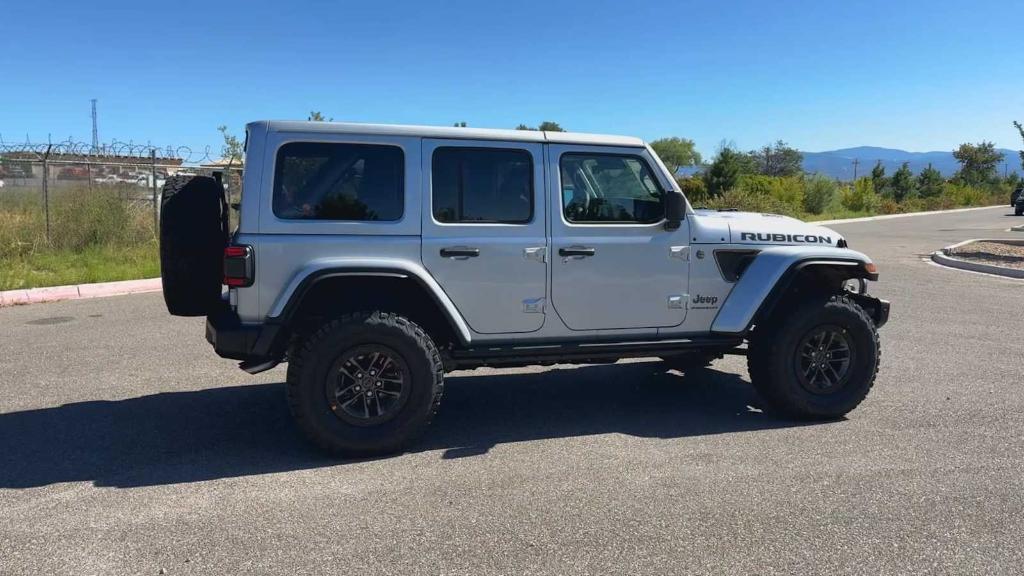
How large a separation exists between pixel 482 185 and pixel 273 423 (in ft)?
7.34

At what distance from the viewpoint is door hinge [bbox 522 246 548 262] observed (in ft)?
16.2

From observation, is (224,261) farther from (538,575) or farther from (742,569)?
(742,569)

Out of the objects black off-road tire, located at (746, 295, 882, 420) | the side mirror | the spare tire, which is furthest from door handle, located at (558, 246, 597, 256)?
the spare tire

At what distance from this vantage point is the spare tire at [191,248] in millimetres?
4742

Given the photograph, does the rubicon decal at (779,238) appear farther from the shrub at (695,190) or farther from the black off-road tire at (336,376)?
the shrub at (695,190)

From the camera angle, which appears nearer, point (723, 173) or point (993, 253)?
point (993, 253)

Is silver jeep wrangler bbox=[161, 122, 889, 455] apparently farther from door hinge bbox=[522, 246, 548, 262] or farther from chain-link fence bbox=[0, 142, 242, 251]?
chain-link fence bbox=[0, 142, 242, 251]

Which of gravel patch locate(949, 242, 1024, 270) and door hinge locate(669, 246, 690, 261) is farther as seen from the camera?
gravel patch locate(949, 242, 1024, 270)

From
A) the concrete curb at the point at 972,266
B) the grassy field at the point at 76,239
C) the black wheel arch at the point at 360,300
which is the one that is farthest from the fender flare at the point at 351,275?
the concrete curb at the point at 972,266

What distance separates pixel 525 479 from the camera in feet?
14.3

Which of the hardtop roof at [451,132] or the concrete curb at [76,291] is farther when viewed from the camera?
the concrete curb at [76,291]

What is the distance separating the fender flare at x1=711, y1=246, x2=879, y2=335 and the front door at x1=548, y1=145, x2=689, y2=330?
0.34 metres

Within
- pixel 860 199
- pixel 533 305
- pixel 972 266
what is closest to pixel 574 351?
pixel 533 305

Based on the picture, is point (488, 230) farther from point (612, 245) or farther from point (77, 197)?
point (77, 197)
